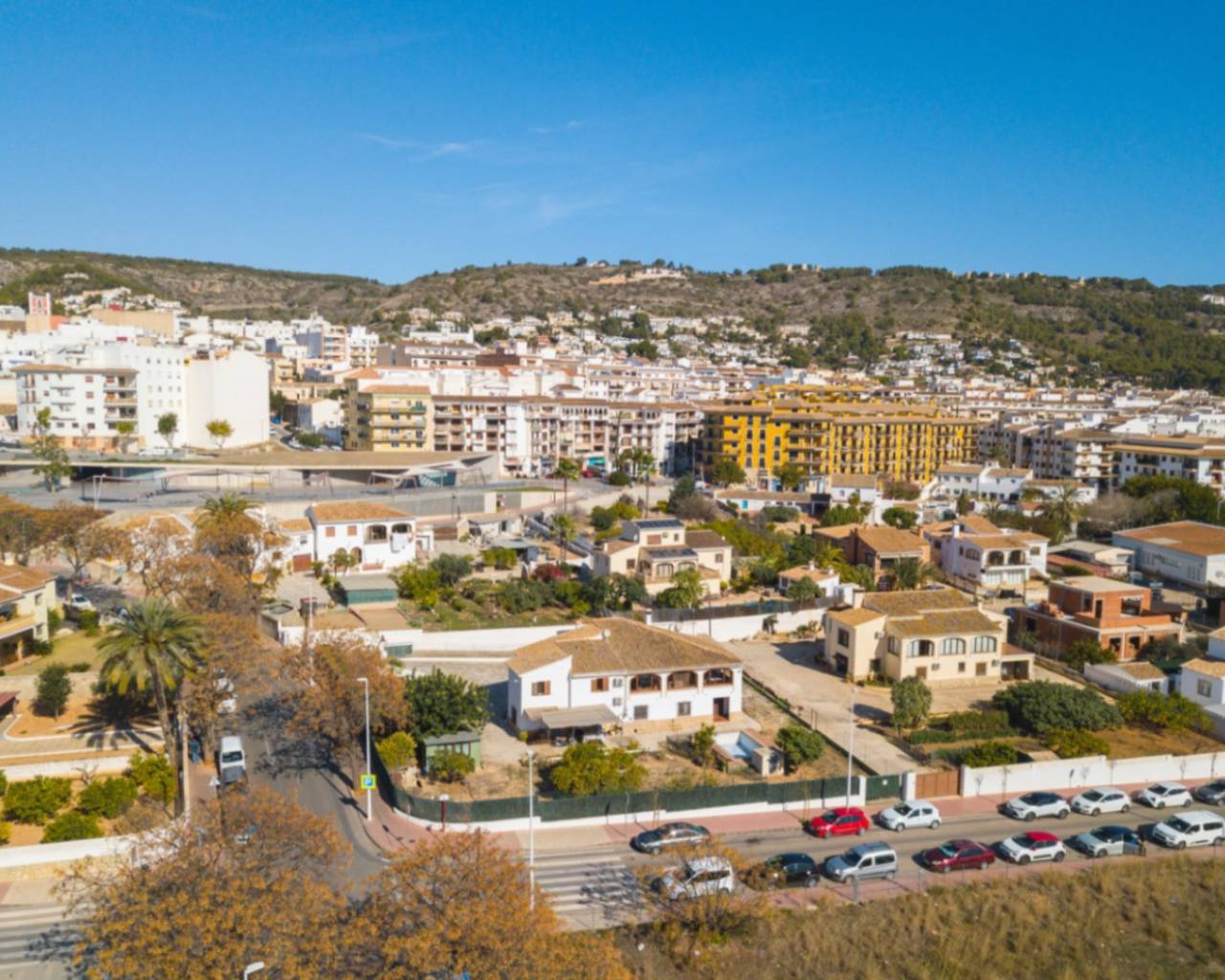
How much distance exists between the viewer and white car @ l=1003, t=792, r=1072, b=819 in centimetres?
3334

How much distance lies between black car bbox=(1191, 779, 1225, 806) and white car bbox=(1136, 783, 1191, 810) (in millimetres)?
564

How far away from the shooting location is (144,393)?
106562mm

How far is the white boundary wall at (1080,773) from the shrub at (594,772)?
11830 millimetres

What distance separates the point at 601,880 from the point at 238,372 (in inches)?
3854

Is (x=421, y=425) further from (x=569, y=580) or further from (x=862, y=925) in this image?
(x=862, y=925)

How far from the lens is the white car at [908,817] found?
32.2m

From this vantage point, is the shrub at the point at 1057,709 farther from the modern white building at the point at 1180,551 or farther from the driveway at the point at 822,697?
the modern white building at the point at 1180,551

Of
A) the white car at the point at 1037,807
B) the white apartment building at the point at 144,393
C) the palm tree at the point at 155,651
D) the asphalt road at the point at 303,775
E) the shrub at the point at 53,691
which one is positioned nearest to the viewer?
the asphalt road at the point at 303,775

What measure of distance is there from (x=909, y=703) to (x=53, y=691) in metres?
33.3

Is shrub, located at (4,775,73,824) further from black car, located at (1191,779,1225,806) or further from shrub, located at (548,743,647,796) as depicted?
black car, located at (1191,779,1225,806)

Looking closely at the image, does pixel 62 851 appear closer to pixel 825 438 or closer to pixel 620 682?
pixel 620 682

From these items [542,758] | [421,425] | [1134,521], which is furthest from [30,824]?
[1134,521]

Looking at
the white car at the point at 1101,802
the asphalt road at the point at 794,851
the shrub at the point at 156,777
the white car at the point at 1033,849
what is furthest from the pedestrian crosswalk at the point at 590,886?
the white car at the point at 1101,802

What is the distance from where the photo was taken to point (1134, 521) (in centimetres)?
8862
